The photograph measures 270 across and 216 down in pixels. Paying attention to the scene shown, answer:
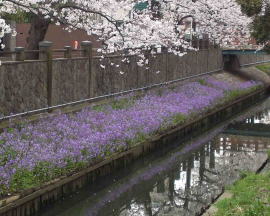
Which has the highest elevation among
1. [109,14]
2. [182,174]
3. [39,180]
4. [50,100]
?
[109,14]

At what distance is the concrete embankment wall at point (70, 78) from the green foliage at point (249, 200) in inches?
293

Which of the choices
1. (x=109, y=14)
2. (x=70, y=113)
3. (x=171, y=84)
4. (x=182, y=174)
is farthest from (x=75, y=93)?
(x=171, y=84)

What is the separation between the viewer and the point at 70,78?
18.6 metres

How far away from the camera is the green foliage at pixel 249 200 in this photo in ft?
28.5

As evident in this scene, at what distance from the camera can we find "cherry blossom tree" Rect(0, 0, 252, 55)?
18031mm

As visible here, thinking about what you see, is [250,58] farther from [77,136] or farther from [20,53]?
[77,136]

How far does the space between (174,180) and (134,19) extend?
7299 millimetres

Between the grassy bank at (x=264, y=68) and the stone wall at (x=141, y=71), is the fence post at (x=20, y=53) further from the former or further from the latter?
the grassy bank at (x=264, y=68)

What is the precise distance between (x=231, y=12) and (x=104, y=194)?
2419 cm

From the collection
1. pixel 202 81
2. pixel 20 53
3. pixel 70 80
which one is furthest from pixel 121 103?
pixel 202 81

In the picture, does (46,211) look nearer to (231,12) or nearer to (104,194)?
(104,194)

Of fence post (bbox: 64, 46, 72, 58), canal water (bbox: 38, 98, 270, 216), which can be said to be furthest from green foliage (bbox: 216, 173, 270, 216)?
fence post (bbox: 64, 46, 72, 58)

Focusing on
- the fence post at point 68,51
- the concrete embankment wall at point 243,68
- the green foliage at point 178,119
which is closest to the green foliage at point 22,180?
the fence post at point 68,51

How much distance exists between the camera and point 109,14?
62.2ft
